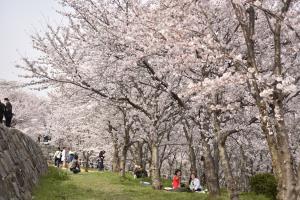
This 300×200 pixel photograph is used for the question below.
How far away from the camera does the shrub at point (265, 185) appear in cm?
2078

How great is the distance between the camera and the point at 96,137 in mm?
42688

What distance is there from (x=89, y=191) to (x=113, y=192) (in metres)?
0.99

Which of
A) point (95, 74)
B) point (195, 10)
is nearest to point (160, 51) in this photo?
point (195, 10)

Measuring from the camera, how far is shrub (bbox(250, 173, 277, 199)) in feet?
68.2

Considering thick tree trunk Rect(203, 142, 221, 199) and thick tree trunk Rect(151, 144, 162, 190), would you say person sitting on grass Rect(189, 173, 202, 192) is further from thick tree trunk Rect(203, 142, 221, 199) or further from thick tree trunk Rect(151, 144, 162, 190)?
thick tree trunk Rect(203, 142, 221, 199)

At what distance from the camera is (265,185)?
21094mm

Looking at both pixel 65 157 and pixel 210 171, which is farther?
pixel 65 157

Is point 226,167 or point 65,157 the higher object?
point 65,157

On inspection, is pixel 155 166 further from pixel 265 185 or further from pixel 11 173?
pixel 11 173

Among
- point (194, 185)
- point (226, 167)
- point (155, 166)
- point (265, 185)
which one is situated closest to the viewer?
point (226, 167)

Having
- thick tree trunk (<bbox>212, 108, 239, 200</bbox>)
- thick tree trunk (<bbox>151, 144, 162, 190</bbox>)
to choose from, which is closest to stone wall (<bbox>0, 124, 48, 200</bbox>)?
thick tree trunk (<bbox>212, 108, 239, 200</bbox>)

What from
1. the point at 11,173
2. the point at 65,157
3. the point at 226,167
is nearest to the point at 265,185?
the point at 226,167

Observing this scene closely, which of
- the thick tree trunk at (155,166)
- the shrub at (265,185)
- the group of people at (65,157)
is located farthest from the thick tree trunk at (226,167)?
the group of people at (65,157)

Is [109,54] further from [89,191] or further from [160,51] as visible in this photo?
[89,191]
